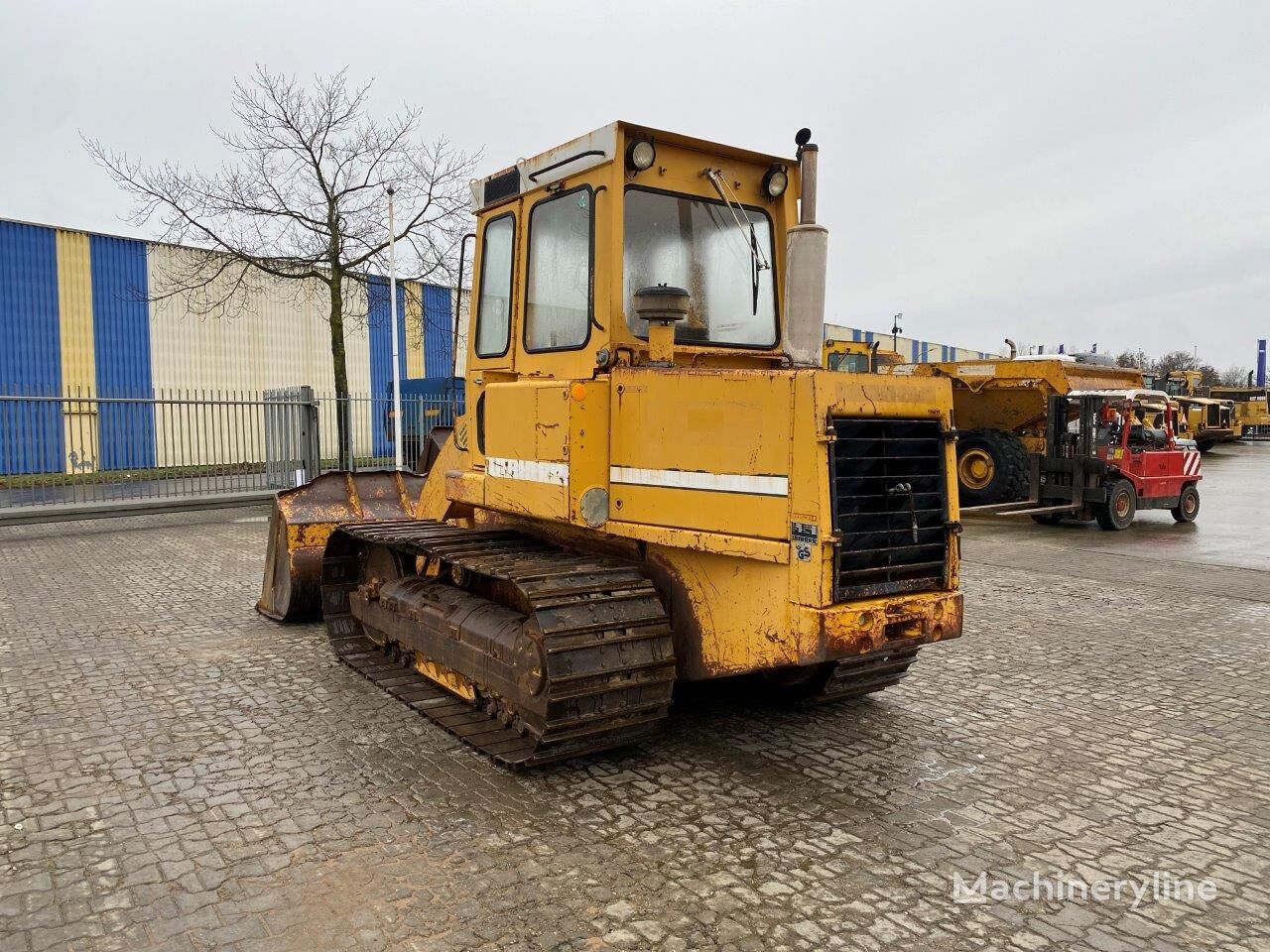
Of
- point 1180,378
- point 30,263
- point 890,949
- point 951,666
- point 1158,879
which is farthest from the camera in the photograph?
point 1180,378

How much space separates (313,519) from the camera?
24.3ft

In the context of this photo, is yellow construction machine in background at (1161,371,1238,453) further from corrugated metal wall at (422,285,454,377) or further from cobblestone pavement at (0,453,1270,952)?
cobblestone pavement at (0,453,1270,952)

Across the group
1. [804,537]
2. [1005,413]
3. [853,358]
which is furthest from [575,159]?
[853,358]

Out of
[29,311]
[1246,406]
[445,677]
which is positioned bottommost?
[445,677]

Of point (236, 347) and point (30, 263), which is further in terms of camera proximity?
point (236, 347)

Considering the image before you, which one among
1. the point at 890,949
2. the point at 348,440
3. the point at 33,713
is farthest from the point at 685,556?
the point at 348,440

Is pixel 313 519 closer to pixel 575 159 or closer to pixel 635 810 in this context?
pixel 575 159

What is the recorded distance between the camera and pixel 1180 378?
3447 centimetres

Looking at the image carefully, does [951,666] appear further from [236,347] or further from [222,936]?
[236,347]

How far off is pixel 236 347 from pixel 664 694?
21.8 m

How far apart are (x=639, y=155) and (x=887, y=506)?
2.11m

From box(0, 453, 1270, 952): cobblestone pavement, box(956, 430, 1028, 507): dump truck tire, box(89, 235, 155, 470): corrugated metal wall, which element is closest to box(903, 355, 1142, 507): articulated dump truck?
box(956, 430, 1028, 507): dump truck tire

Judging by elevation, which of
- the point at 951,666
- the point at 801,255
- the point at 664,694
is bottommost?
the point at 951,666

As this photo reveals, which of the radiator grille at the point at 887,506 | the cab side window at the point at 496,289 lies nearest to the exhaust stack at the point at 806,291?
the radiator grille at the point at 887,506
